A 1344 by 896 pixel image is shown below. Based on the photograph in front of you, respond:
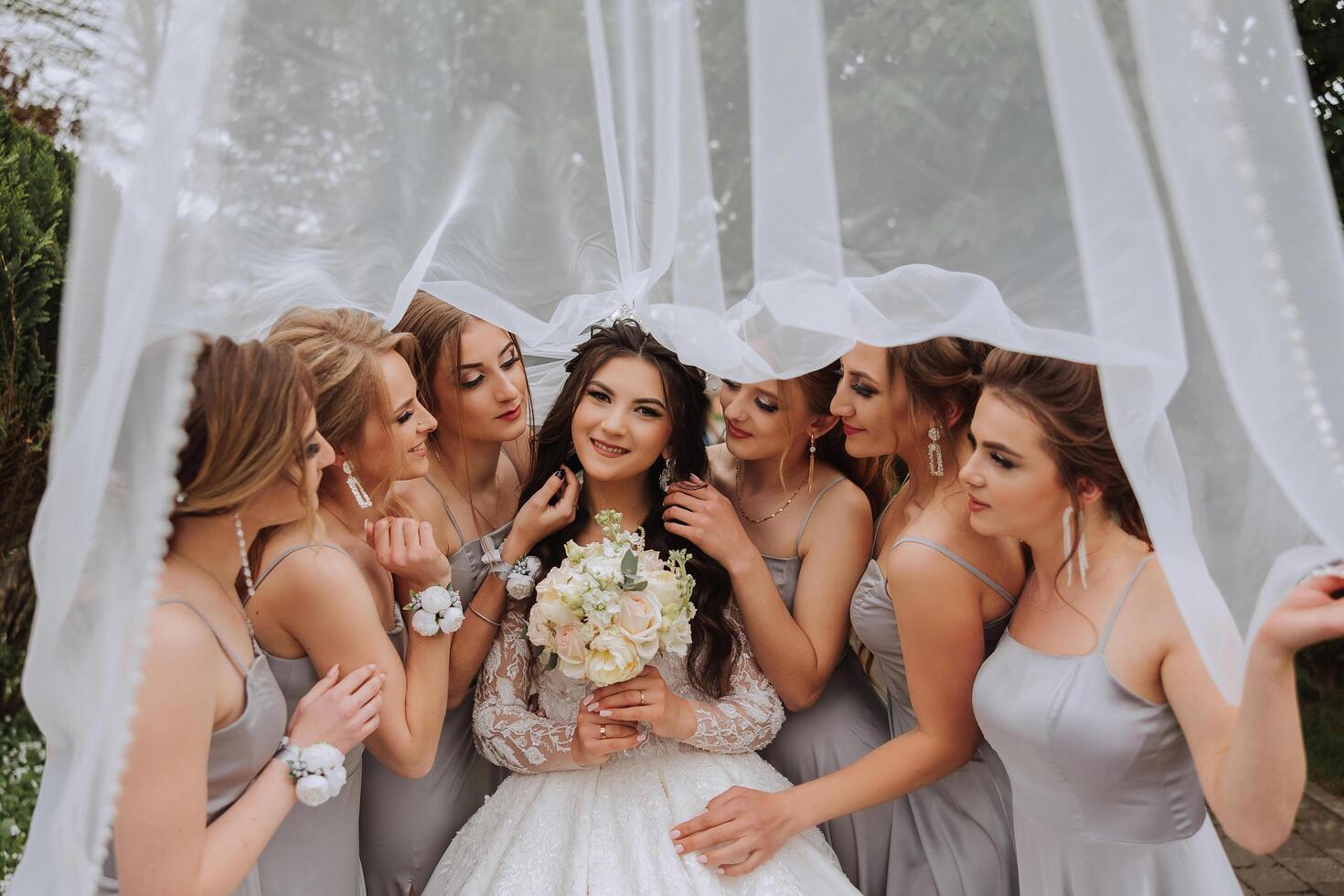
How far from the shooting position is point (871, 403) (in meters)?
3.16

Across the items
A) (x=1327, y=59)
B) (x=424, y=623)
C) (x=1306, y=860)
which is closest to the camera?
(x=424, y=623)

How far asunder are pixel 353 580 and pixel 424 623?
219 millimetres

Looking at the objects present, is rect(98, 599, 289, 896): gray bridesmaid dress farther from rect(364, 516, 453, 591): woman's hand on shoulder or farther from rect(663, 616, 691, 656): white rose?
rect(663, 616, 691, 656): white rose

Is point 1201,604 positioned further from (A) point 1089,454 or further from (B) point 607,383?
(B) point 607,383

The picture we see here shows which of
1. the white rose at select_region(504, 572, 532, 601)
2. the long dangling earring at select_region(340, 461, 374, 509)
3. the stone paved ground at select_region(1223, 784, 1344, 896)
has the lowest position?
the stone paved ground at select_region(1223, 784, 1344, 896)

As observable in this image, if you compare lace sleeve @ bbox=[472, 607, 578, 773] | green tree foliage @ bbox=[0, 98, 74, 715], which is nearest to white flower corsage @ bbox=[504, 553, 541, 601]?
lace sleeve @ bbox=[472, 607, 578, 773]

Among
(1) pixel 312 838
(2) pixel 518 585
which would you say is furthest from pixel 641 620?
(1) pixel 312 838

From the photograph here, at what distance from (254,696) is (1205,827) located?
220 cm

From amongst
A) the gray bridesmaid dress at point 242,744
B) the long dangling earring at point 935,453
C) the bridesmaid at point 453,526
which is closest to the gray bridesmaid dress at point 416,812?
the bridesmaid at point 453,526

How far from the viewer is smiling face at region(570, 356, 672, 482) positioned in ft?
10.4

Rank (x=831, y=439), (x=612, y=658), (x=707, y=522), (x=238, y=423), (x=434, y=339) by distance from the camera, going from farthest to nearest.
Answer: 1. (x=831, y=439)
2. (x=434, y=339)
3. (x=707, y=522)
4. (x=612, y=658)
5. (x=238, y=423)

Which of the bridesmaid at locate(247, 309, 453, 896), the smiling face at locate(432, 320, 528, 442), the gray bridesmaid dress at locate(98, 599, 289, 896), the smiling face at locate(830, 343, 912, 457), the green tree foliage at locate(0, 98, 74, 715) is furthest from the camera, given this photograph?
the green tree foliage at locate(0, 98, 74, 715)

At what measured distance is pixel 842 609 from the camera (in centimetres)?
328

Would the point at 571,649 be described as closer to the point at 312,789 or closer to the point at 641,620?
the point at 641,620
